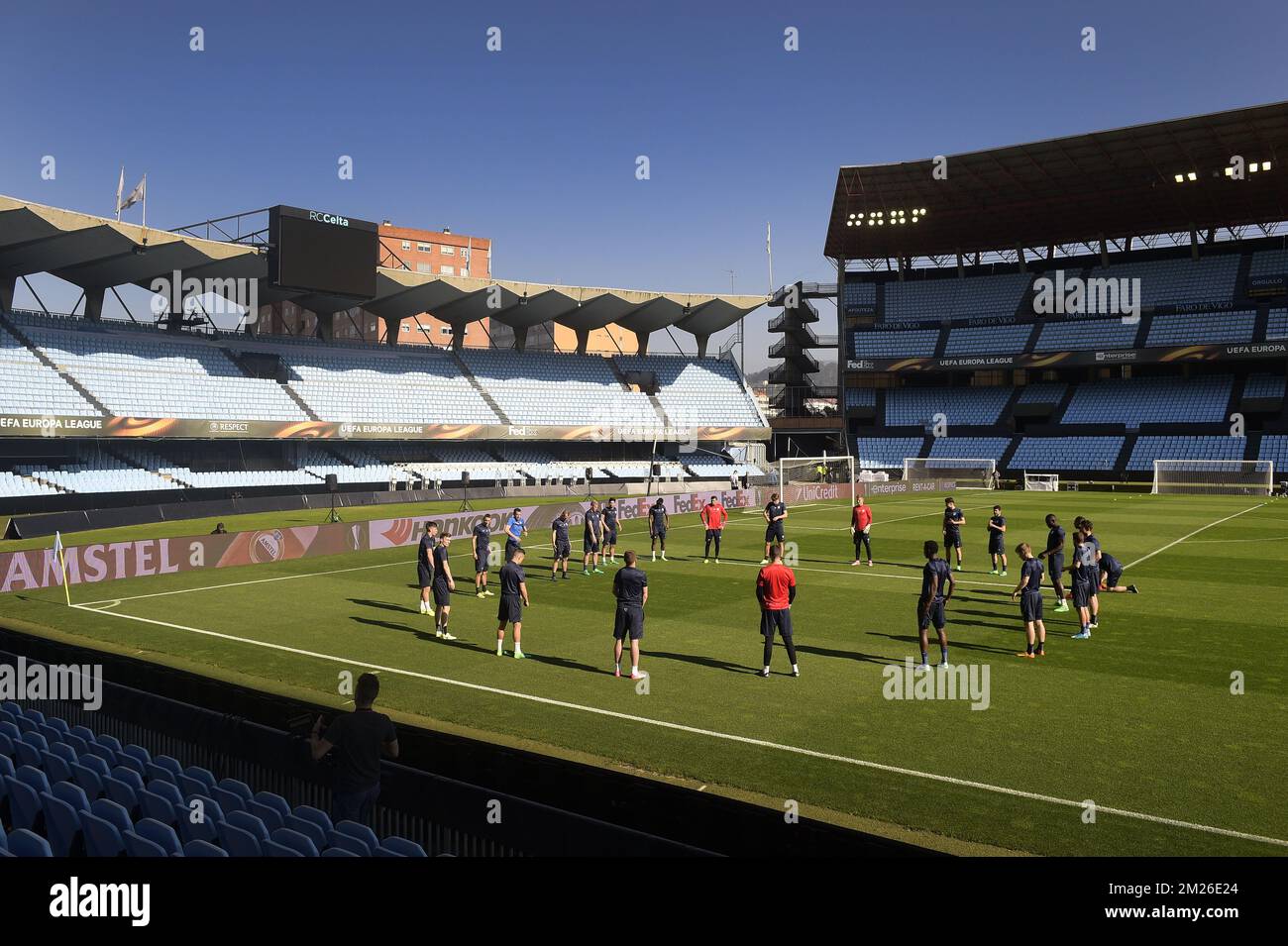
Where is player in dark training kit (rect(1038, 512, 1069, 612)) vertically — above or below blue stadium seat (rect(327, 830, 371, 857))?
above

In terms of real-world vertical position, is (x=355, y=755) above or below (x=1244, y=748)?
above

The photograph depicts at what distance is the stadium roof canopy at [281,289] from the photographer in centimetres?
4575

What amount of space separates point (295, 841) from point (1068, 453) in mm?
71646

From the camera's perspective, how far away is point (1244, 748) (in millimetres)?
10688

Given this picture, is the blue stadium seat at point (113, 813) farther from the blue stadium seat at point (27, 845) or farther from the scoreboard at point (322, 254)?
the scoreboard at point (322, 254)

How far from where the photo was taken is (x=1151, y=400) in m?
70.3

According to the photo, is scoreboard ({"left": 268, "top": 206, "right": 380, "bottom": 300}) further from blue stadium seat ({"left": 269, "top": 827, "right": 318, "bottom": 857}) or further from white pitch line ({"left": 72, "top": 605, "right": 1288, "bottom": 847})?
blue stadium seat ({"left": 269, "top": 827, "right": 318, "bottom": 857})

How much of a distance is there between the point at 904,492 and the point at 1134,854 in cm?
5651

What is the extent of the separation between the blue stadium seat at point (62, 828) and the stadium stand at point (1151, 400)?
7463 cm

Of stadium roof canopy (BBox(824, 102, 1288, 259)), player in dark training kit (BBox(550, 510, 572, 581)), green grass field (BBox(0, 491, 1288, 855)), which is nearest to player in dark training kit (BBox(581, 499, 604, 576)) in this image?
player in dark training kit (BBox(550, 510, 572, 581))

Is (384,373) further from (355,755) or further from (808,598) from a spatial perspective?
(355,755)

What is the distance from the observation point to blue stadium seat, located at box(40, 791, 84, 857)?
22.1ft

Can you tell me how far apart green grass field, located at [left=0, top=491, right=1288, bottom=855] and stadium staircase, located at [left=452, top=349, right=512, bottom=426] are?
3993 cm
